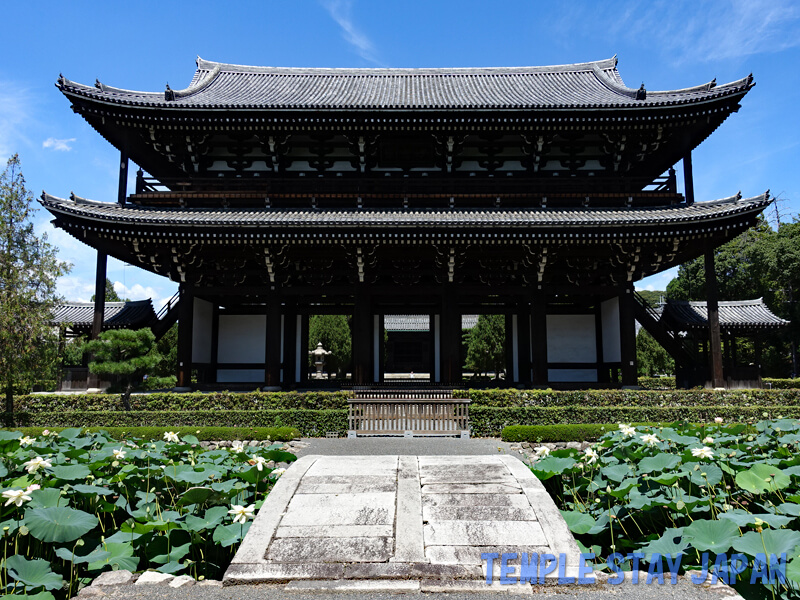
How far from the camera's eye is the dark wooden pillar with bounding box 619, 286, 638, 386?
1575 cm

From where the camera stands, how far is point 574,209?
655 inches

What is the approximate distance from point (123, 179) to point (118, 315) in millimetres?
4951

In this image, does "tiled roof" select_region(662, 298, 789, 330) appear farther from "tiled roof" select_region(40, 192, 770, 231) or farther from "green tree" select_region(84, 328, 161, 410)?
"green tree" select_region(84, 328, 161, 410)

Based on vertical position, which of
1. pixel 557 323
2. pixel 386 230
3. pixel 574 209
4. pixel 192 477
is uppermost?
pixel 574 209

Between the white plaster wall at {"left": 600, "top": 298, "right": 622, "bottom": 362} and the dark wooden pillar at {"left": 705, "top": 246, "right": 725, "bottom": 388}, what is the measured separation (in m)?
2.77

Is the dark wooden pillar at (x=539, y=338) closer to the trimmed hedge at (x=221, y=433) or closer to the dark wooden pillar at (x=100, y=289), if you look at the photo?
the trimmed hedge at (x=221, y=433)

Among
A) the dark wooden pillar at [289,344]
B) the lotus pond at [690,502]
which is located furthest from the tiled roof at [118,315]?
the lotus pond at [690,502]

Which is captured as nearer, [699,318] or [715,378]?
[715,378]

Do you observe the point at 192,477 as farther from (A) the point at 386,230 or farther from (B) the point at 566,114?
(B) the point at 566,114

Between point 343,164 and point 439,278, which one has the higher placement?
point 343,164

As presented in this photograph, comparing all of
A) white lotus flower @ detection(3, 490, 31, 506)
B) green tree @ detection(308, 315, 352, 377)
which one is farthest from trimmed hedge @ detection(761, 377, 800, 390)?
white lotus flower @ detection(3, 490, 31, 506)

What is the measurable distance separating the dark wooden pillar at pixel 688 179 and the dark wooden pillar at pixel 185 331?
56.6 ft

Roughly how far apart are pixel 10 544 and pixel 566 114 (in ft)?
55.3

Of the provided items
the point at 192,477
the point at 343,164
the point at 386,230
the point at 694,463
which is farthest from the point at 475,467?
the point at 343,164
